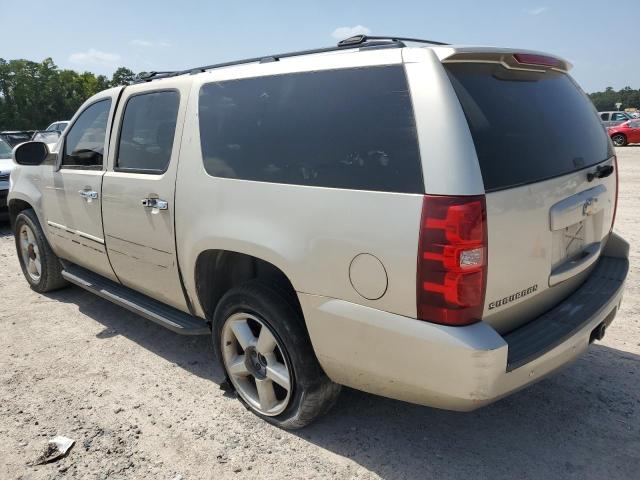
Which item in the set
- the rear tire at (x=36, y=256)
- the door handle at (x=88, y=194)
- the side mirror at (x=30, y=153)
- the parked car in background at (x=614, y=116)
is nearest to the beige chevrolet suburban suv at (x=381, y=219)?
the door handle at (x=88, y=194)

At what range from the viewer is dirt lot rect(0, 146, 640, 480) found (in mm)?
2490

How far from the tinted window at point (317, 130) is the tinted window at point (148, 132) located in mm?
355

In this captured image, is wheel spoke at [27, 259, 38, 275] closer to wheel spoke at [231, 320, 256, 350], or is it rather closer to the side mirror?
the side mirror

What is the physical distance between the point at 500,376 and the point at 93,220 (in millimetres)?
3172

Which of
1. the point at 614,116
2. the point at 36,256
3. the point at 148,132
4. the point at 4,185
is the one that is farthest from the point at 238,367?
the point at 614,116

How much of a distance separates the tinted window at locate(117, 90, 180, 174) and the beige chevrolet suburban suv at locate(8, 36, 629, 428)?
2 cm

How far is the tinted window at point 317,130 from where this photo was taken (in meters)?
2.07

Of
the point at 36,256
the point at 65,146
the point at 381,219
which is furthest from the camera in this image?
the point at 36,256

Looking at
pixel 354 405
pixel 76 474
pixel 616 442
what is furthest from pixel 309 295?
pixel 616 442

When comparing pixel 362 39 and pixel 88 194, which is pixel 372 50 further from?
pixel 88 194

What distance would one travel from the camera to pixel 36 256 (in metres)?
5.09

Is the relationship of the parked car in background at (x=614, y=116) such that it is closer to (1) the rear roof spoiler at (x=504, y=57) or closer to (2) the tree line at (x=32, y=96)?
(1) the rear roof spoiler at (x=504, y=57)

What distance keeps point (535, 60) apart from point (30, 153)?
161 inches

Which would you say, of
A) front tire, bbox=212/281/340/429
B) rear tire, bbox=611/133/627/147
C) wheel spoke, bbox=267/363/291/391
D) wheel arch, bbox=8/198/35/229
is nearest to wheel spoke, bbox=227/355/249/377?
front tire, bbox=212/281/340/429
